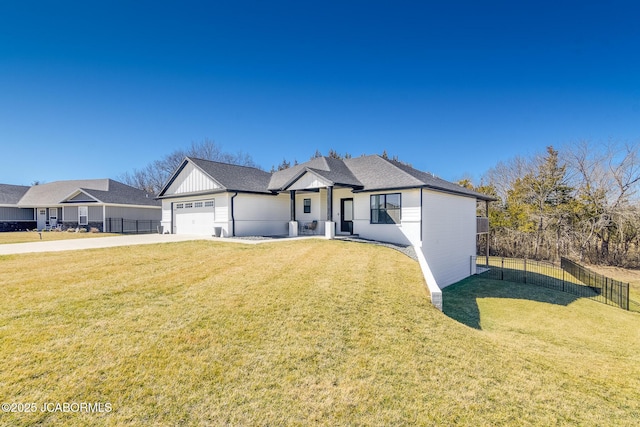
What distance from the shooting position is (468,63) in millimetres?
16016

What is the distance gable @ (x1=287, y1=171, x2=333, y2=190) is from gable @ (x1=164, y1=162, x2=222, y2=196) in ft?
16.0

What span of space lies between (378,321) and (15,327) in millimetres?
5980

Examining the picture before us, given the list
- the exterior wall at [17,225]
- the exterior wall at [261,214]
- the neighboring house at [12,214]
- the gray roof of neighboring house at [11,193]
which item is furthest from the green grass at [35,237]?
the exterior wall at [261,214]

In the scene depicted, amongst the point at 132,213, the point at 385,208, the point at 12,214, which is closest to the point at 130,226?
the point at 132,213

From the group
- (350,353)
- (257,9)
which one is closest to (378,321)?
(350,353)

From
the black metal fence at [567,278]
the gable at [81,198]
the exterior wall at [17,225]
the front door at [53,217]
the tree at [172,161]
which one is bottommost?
the black metal fence at [567,278]

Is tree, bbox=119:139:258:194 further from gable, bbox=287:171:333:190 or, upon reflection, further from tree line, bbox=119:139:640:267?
tree line, bbox=119:139:640:267

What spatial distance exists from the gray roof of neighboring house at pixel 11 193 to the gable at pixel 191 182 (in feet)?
69.4

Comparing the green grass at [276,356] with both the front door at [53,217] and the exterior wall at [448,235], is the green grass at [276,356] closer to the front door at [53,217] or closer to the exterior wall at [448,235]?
the exterior wall at [448,235]

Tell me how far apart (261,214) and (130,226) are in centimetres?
1661

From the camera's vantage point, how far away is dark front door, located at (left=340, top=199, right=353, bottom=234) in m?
16.5

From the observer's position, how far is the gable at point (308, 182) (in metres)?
14.9

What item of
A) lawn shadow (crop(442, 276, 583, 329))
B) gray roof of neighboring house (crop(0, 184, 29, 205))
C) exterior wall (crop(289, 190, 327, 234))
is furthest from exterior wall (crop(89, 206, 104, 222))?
lawn shadow (crop(442, 276, 583, 329))

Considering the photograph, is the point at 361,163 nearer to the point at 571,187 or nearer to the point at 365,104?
the point at 365,104
